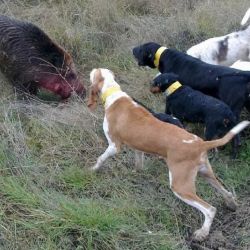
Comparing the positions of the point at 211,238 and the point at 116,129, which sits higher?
the point at 116,129

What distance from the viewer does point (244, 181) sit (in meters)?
4.89

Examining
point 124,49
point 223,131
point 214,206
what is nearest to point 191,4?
point 124,49

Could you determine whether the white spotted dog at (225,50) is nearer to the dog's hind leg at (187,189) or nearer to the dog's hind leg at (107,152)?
the dog's hind leg at (107,152)

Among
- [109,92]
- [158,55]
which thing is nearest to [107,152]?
[109,92]

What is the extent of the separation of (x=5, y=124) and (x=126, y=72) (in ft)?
6.37

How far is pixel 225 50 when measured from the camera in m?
6.42

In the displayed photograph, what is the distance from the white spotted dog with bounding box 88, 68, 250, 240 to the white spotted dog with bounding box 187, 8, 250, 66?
67.5 inches

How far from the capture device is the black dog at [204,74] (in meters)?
5.21

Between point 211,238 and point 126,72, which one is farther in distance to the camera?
point 126,72

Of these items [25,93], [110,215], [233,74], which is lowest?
[25,93]

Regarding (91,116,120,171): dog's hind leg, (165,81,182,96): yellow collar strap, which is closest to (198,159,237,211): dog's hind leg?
(91,116,120,171): dog's hind leg

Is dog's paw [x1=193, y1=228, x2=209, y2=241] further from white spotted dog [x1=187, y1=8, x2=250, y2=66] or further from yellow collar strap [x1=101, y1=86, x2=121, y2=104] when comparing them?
white spotted dog [x1=187, y1=8, x2=250, y2=66]

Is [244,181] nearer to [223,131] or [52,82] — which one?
[223,131]

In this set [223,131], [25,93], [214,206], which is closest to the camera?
[214,206]
